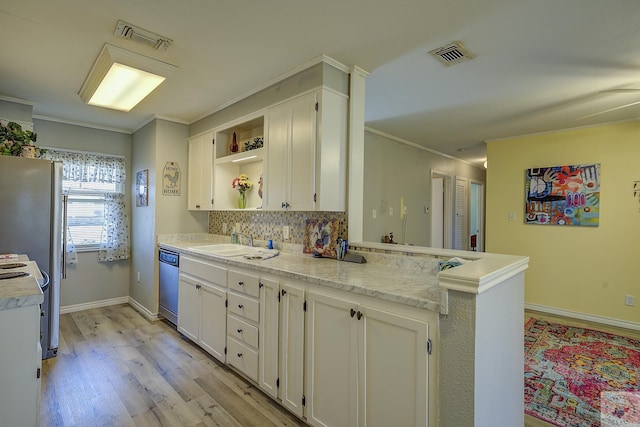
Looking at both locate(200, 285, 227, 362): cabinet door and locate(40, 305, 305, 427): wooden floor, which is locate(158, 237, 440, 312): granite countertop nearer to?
locate(200, 285, 227, 362): cabinet door

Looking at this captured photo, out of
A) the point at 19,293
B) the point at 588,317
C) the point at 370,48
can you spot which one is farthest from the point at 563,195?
the point at 19,293

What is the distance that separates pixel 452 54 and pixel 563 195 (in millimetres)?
2986

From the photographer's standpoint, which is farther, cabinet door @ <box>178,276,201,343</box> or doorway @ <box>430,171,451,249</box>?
doorway @ <box>430,171,451,249</box>

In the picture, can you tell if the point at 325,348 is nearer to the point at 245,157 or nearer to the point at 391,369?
the point at 391,369

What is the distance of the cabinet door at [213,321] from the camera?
8.44 ft

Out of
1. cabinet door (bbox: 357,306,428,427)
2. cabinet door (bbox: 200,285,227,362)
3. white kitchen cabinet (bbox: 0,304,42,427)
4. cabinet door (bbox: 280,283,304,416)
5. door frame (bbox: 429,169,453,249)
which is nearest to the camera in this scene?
white kitchen cabinet (bbox: 0,304,42,427)

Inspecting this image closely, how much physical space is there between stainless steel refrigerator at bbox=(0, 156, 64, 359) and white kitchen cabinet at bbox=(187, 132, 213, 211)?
4.25 ft

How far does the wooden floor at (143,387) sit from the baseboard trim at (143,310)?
1.12 ft

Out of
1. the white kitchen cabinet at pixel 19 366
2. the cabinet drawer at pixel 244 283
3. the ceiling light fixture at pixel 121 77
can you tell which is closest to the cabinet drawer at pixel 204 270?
the cabinet drawer at pixel 244 283

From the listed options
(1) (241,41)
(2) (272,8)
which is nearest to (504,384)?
(2) (272,8)

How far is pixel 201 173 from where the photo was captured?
375 centimetres

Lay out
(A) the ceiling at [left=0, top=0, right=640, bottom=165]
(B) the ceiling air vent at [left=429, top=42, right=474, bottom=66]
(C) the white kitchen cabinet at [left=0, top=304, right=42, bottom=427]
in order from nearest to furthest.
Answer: (C) the white kitchen cabinet at [left=0, top=304, right=42, bottom=427] < (A) the ceiling at [left=0, top=0, right=640, bottom=165] < (B) the ceiling air vent at [left=429, top=42, right=474, bottom=66]

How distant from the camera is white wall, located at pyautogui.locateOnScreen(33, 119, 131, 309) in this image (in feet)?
12.7

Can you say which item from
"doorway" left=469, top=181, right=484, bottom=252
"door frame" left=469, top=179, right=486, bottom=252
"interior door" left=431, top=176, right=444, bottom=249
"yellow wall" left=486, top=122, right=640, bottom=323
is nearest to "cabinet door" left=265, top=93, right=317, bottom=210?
"yellow wall" left=486, top=122, right=640, bottom=323
